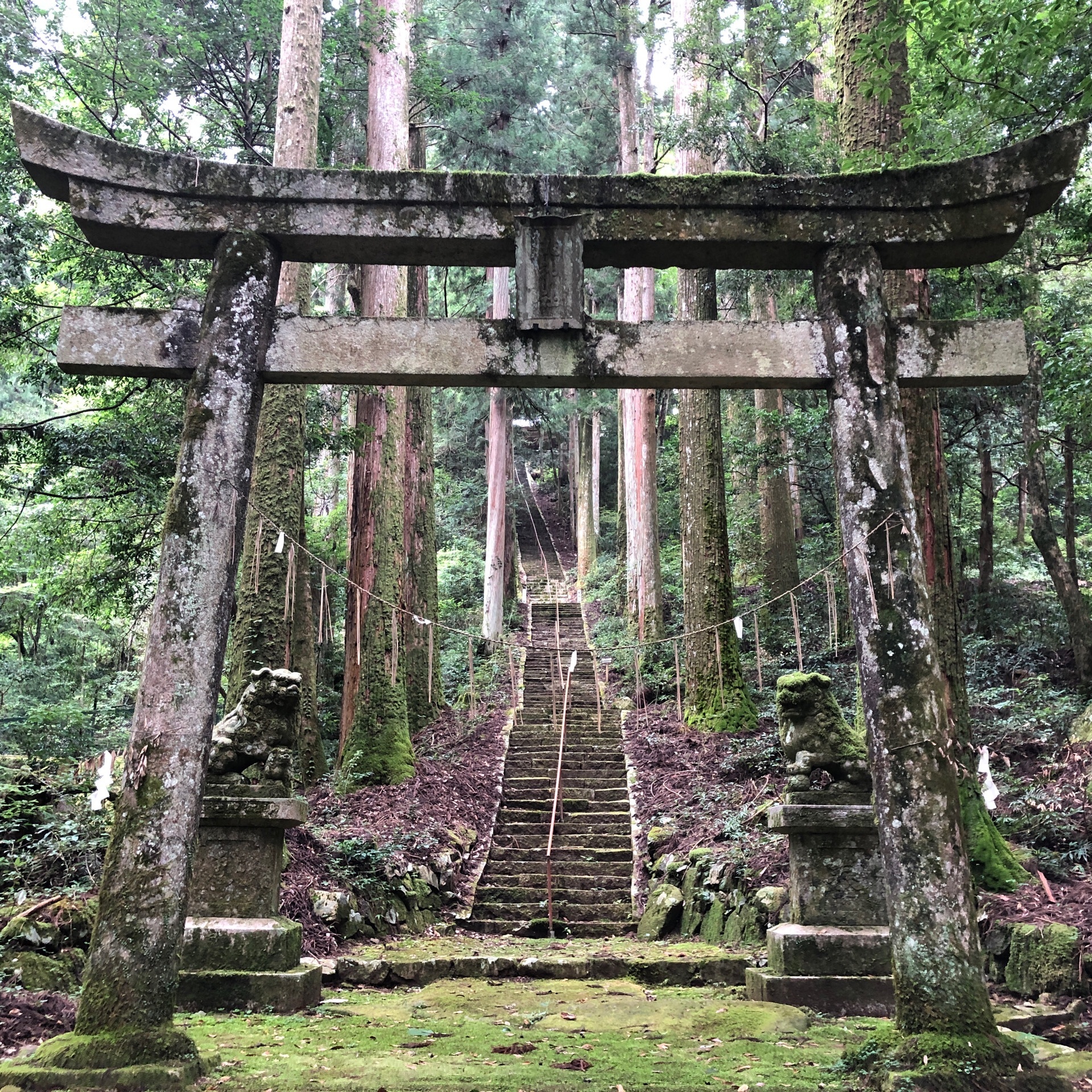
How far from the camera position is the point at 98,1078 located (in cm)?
340

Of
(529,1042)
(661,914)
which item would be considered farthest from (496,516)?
(529,1042)

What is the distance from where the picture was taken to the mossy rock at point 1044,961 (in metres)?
4.82

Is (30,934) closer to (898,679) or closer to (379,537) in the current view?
(898,679)

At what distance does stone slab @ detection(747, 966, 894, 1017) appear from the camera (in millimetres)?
5184

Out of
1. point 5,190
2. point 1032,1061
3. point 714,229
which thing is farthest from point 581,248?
point 5,190

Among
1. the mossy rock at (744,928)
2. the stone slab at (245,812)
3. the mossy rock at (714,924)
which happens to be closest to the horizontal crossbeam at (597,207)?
the stone slab at (245,812)

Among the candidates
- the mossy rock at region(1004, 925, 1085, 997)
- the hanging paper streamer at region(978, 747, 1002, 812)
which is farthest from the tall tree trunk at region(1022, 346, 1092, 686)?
the mossy rock at region(1004, 925, 1085, 997)

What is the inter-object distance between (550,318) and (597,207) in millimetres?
688

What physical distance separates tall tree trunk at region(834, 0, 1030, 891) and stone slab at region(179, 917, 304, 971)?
4.42 m

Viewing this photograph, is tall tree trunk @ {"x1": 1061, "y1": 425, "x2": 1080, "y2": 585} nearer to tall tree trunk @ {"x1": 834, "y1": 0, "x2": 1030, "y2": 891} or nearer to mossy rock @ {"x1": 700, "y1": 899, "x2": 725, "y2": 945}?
tall tree trunk @ {"x1": 834, "y1": 0, "x2": 1030, "y2": 891}

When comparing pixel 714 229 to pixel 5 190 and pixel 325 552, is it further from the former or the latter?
pixel 325 552

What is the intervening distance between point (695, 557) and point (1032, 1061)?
325 inches

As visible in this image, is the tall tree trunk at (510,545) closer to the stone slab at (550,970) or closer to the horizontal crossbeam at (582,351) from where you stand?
the stone slab at (550,970)

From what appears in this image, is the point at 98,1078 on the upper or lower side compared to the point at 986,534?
lower
